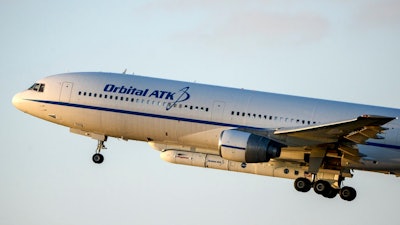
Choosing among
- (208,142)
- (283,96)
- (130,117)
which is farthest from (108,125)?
(283,96)

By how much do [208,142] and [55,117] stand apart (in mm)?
9043

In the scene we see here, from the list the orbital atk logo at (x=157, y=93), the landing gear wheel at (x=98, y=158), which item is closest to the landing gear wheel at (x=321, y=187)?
the orbital atk logo at (x=157, y=93)

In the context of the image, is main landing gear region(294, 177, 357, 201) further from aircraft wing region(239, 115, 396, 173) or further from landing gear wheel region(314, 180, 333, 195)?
aircraft wing region(239, 115, 396, 173)

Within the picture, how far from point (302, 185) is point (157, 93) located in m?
9.13

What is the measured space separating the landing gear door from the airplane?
6 cm

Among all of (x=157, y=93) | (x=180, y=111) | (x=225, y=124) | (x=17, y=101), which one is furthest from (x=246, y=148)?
(x=17, y=101)

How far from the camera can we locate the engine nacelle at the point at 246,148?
55.6m

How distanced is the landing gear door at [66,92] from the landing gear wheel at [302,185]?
1325 cm

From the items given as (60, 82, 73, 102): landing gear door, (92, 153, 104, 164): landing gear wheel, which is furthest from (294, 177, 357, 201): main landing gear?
(60, 82, 73, 102): landing gear door

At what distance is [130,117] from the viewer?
198ft

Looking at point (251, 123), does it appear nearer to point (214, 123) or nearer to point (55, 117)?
point (214, 123)

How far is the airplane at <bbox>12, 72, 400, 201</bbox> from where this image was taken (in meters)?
57.6

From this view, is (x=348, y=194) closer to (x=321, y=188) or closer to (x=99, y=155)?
(x=321, y=188)

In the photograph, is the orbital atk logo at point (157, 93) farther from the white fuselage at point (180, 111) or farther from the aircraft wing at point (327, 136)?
the aircraft wing at point (327, 136)
